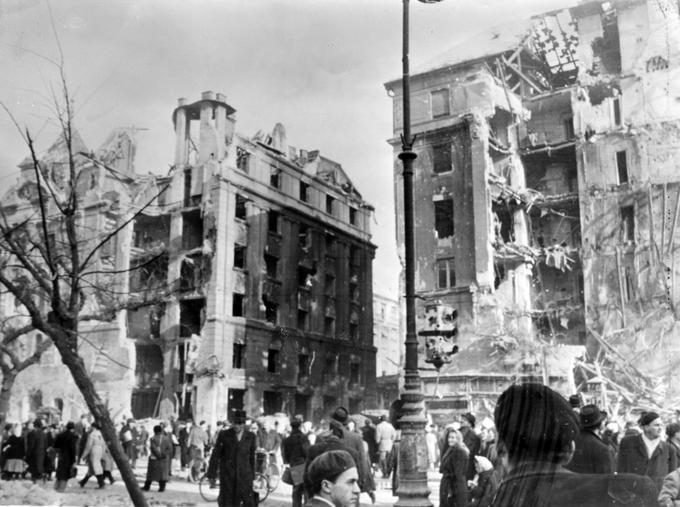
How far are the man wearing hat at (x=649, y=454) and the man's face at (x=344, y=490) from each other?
4.52 meters

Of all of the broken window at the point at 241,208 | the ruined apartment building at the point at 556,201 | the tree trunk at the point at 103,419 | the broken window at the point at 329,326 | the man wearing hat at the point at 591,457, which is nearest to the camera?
the man wearing hat at the point at 591,457

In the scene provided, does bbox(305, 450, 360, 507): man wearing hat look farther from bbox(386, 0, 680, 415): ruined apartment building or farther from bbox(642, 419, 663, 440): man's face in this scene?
bbox(386, 0, 680, 415): ruined apartment building

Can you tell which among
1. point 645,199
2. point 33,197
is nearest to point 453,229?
point 645,199

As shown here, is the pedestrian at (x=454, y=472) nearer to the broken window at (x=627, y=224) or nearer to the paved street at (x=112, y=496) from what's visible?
the paved street at (x=112, y=496)

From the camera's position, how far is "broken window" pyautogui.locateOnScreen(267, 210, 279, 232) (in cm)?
3838

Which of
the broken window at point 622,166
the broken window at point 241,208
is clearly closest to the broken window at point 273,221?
the broken window at point 241,208

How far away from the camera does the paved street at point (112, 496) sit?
12.9 metres

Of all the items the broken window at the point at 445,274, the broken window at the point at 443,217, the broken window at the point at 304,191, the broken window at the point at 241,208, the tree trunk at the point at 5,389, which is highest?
the broken window at the point at 304,191

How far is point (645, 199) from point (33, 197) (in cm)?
2404

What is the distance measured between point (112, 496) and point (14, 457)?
3287 millimetres

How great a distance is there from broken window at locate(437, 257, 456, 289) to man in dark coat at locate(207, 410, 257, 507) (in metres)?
24.8

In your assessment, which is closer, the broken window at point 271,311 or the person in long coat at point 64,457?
the person in long coat at point 64,457

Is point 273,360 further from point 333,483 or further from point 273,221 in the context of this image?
point 333,483

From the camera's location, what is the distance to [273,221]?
38781 millimetres
